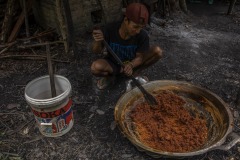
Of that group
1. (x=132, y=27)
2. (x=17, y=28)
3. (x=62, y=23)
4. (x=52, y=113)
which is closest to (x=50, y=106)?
(x=52, y=113)

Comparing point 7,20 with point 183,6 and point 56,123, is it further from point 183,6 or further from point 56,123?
point 183,6

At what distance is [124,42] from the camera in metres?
3.22

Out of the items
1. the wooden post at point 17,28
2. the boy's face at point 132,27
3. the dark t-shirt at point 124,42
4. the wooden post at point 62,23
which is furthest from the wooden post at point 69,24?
the boy's face at point 132,27

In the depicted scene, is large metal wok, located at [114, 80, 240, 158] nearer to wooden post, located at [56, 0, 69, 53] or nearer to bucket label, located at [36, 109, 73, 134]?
bucket label, located at [36, 109, 73, 134]

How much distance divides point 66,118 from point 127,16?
1239mm

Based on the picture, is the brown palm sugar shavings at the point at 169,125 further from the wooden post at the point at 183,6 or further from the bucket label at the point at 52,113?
the wooden post at the point at 183,6

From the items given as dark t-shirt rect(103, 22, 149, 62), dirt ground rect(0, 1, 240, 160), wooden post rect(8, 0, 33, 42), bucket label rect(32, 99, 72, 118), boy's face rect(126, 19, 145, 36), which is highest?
boy's face rect(126, 19, 145, 36)

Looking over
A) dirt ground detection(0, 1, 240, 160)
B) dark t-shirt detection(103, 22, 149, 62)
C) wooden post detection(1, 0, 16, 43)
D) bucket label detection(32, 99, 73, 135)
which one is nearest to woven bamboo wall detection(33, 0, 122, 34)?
dirt ground detection(0, 1, 240, 160)

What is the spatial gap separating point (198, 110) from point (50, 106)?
5.32ft

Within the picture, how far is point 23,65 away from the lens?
4.08 meters

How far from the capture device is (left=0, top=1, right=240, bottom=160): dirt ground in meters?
2.77

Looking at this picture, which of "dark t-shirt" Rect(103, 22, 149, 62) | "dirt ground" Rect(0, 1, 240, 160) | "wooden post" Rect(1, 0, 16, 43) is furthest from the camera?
"wooden post" Rect(1, 0, 16, 43)

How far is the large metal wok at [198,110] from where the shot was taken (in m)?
2.50

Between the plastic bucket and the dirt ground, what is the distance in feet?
0.56
